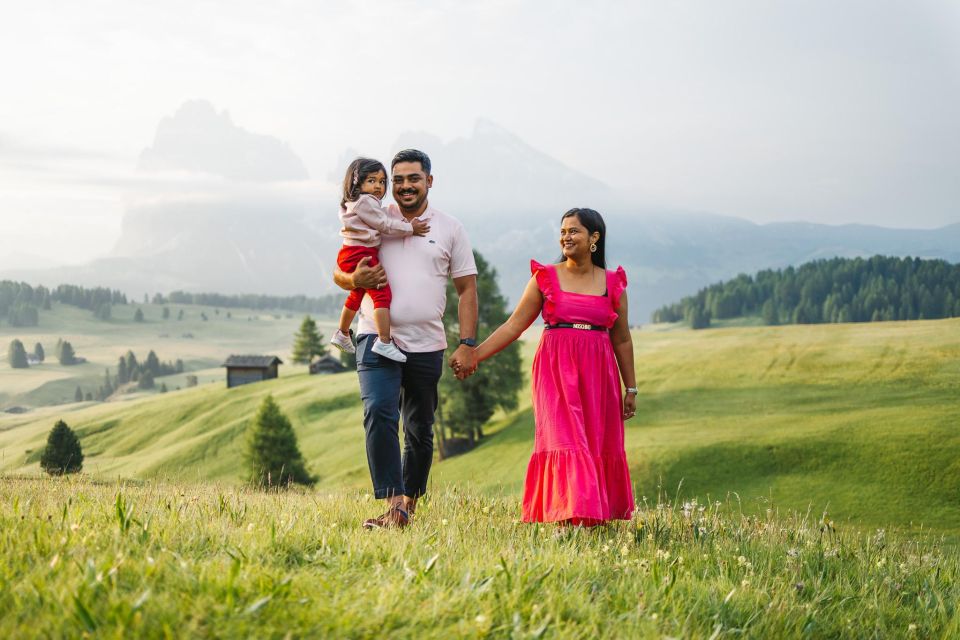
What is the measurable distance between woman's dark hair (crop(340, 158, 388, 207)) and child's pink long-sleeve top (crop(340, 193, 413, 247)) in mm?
79

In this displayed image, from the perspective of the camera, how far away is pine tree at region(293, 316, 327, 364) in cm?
11938

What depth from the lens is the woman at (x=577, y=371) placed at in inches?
287

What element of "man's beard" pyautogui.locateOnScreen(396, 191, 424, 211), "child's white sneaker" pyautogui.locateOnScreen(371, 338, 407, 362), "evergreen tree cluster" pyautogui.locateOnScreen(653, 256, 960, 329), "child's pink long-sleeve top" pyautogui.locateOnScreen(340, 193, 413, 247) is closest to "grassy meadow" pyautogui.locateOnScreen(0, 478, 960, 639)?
"child's white sneaker" pyautogui.locateOnScreen(371, 338, 407, 362)

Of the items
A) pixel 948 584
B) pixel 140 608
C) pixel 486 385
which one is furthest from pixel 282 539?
pixel 486 385

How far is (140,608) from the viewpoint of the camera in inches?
142

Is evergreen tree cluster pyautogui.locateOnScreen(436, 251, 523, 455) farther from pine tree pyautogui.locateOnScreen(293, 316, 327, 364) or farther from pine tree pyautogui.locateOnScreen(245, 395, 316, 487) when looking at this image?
pine tree pyautogui.locateOnScreen(293, 316, 327, 364)

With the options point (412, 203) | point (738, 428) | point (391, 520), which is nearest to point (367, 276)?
point (412, 203)

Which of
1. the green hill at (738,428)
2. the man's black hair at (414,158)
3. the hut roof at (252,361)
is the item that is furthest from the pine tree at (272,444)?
the hut roof at (252,361)

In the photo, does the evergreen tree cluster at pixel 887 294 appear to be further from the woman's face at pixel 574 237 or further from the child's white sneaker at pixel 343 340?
the child's white sneaker at pixel 343 340

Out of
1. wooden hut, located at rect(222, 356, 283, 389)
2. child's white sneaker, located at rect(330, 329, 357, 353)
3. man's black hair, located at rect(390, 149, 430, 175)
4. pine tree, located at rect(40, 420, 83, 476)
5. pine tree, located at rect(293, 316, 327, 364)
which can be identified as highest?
man's black hair, located at rect(390, 149, 430, 175)

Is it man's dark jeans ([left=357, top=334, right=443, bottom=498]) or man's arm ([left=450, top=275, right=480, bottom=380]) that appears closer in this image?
man's dark jeans ([left=357, top=334, right=443, bottom=498])

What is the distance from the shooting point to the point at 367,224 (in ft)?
23.6

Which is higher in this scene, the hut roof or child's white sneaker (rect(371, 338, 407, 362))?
child's white sneaker (rect(371, 338, 407, 362))

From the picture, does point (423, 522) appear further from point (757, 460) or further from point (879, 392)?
point (879, 392)
